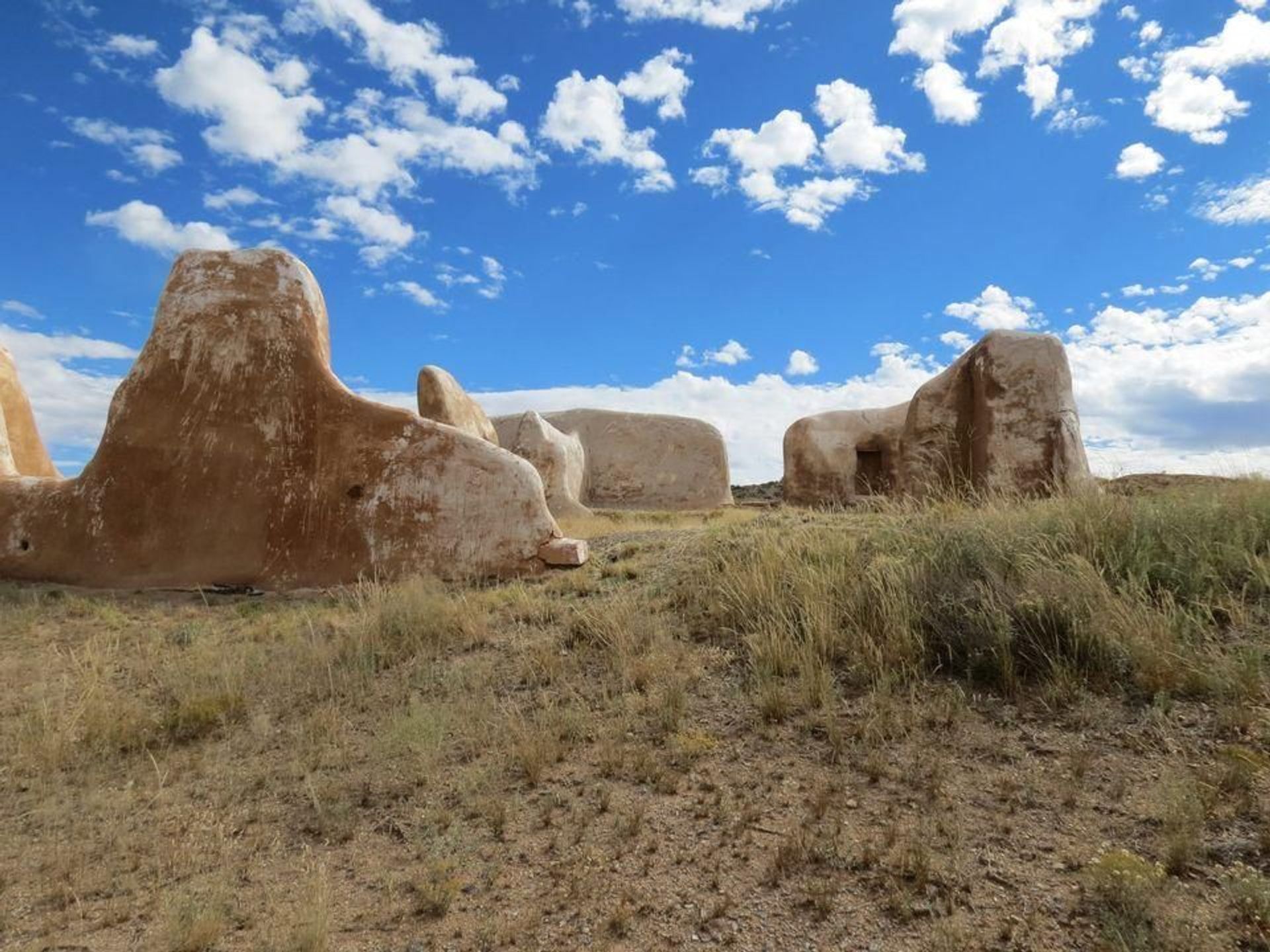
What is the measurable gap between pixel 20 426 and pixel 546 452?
27.1 feet

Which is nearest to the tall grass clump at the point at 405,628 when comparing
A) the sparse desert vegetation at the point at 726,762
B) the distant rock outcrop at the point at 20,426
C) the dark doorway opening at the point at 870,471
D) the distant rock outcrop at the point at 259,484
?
the sparse desert vegetation at the point at 726,762

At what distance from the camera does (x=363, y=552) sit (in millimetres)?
8094

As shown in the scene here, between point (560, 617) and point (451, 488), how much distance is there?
2.59 metres

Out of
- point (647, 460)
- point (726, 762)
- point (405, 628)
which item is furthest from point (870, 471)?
point (726, 762)

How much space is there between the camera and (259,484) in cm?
836

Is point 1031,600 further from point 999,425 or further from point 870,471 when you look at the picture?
point 870,471

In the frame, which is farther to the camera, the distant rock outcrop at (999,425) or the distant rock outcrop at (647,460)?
the distant rock outcrop at (647,460)

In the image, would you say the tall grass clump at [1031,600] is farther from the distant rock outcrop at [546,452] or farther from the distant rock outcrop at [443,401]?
the distant rock outcrop at [546,452]

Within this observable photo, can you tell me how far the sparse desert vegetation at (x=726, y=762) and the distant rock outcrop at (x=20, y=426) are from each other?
6570 millimetres

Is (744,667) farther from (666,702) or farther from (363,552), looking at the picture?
(363,552)

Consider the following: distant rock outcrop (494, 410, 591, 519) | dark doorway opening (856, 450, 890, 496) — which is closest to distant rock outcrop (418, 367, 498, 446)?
distant rock outcrop (494, 410, 591, 519)

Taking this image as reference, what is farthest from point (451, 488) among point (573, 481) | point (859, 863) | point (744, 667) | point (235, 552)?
point (573, 481)

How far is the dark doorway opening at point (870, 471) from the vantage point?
677 inches

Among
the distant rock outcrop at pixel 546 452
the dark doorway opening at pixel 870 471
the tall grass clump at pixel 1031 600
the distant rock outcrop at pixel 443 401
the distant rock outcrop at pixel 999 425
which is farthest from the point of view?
the dark doorway opening at pixel 870 471
